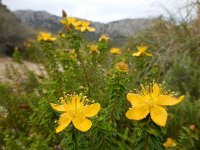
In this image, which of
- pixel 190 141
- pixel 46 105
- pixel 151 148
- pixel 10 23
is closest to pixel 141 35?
pixel 190 141

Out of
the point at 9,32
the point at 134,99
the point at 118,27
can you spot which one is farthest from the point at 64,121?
the point at 9,32

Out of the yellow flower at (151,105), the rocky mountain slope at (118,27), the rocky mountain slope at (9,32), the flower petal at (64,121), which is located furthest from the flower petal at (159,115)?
the rocky mountain slope at (9,32)

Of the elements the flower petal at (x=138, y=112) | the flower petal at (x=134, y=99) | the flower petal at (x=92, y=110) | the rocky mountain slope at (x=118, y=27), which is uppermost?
the flower petal at (x=134, y=99)

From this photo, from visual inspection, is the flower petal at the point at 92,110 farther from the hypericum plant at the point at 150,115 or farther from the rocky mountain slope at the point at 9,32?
the rocky mountain slope at the point at 9,32

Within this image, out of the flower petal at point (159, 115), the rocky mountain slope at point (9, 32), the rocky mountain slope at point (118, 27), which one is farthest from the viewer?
the rocky mountain slope at point (9, 32)

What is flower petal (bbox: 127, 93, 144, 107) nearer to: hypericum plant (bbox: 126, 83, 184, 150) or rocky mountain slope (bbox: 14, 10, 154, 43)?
hypericum plant (bbox: 126, 83, 184, 150)

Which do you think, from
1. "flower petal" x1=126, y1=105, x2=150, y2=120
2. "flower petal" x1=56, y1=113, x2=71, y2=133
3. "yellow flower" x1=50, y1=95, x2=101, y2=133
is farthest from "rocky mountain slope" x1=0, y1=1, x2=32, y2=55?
"flower petal" x1=126, y1=105, x2=150, y2=120
